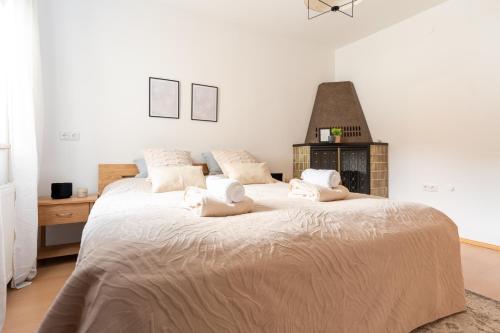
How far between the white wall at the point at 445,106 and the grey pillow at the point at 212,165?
8.33ft

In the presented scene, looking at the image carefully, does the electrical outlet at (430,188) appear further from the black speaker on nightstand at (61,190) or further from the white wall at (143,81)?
the black speaker on nightstand at (61,190)

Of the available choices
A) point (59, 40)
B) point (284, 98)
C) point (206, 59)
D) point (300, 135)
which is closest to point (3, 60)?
point (59, 40)

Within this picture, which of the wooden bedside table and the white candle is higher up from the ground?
the white candle

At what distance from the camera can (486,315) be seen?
1.69 m

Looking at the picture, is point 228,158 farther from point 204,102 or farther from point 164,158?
point 204,102

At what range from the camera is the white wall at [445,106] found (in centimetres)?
301

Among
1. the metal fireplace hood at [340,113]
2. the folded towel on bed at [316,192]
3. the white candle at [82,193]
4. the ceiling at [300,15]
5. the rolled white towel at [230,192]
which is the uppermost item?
the ceiling at [300,15]

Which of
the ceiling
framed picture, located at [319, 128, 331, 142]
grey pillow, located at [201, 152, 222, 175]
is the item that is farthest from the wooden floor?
the ceiling

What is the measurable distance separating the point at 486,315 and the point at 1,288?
2798mm

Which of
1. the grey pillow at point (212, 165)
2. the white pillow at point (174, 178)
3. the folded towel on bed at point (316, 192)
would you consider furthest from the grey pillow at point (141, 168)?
the folded towel on bed at point (316, 192)

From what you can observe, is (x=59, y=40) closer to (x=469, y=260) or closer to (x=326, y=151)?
(x=326, y=151)

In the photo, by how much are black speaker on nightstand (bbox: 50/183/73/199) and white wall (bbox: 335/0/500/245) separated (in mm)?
4009

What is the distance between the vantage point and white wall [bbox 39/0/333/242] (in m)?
2.83

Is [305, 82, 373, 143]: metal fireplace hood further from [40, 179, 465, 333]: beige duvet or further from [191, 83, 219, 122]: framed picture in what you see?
[40, 179, 465, 333]: beige duvet
